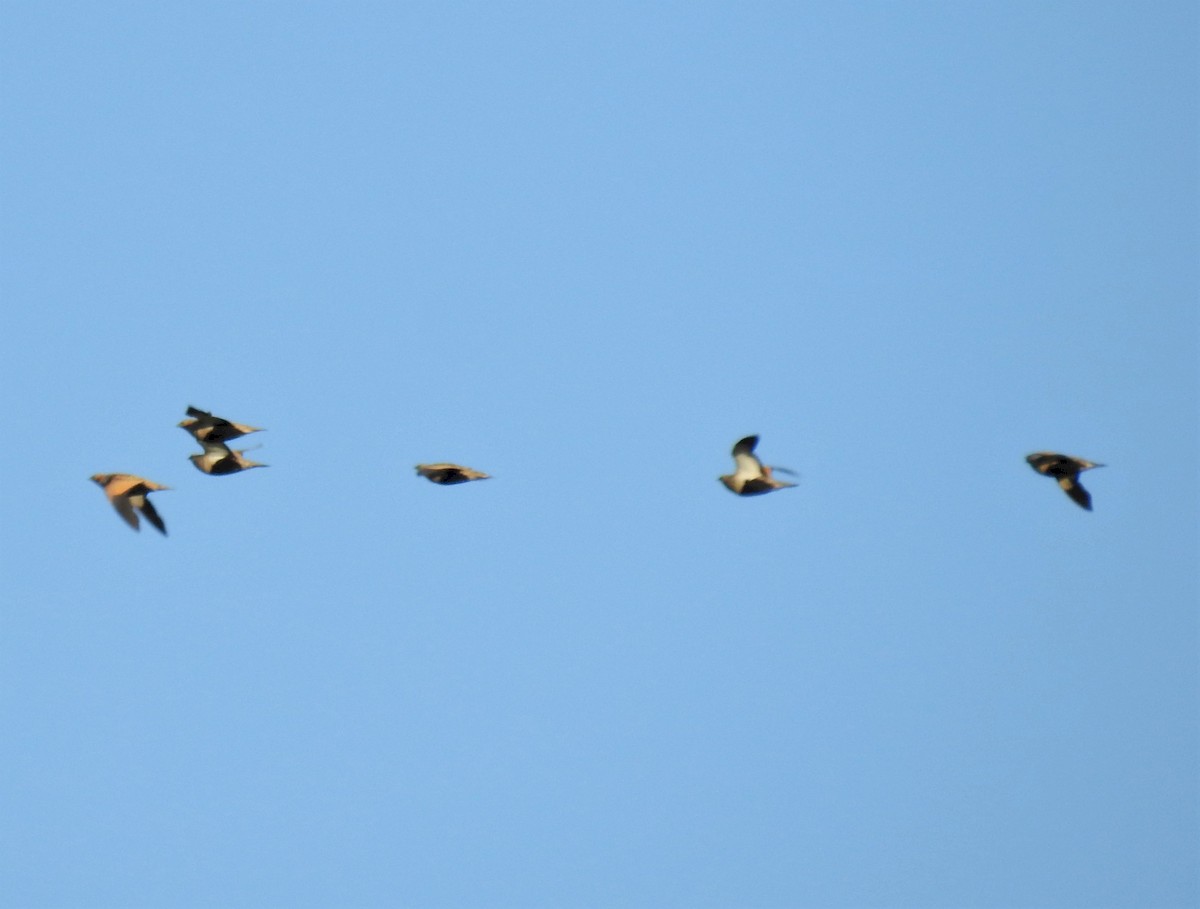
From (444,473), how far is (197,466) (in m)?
4.84

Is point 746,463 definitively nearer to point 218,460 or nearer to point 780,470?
point 780,470

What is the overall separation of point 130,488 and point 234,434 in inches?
102

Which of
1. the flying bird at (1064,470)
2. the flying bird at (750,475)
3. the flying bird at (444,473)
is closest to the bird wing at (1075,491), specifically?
the flying bird at (1064,470)

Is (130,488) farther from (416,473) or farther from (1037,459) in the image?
(1037,459)

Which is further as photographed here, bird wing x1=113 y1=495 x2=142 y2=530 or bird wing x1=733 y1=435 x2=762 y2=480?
bird wing x1=733 y1=435 x2=762 y2=480

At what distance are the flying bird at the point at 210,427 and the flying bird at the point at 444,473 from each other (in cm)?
356

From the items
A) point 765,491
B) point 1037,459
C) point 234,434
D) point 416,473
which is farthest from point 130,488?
point 1037,459

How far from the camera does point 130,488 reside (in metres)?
46.0

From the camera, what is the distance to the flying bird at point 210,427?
46.6 m

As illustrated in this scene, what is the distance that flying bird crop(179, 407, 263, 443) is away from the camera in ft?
153

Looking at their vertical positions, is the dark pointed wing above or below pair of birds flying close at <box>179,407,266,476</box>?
below

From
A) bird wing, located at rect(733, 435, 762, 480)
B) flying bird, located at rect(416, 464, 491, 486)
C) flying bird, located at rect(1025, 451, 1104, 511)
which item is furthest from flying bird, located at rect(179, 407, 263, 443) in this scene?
flying bird, located at rect(1025, 451, 1104, 511)

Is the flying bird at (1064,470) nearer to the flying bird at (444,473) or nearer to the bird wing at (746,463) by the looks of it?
the bird wing at (746,463)

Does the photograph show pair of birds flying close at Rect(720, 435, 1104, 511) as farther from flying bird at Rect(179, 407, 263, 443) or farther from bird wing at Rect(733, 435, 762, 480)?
flying bird at Rect(179, 407, 263, 443)
